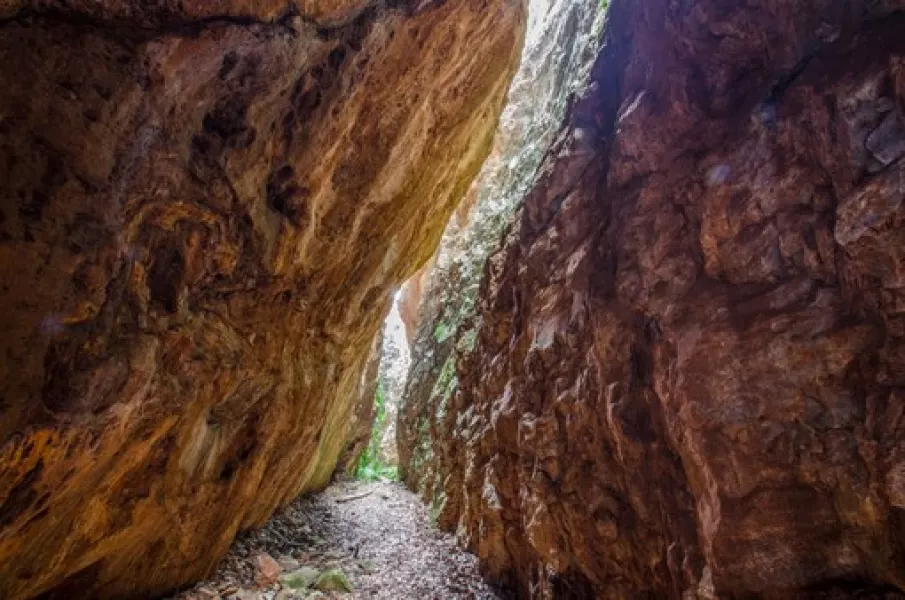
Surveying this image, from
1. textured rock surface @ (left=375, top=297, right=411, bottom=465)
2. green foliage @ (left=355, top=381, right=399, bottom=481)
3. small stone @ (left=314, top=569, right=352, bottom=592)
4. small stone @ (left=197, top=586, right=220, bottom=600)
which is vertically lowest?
small stone @ (left=197, top=586, right=220, bottom=600)

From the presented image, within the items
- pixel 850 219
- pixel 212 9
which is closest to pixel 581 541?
pixel 850 219

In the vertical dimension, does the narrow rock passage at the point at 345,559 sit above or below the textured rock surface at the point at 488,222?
below

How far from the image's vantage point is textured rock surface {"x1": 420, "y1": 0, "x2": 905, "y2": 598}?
427cm

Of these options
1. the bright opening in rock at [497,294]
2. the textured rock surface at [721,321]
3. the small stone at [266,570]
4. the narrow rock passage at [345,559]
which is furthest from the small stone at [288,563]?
the textured rock surface at [721,321]

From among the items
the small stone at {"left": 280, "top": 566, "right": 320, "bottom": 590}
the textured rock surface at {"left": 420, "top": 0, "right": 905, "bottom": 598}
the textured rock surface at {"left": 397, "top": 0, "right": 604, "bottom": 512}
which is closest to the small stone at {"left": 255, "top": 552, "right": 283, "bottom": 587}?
the small stone at {"left": 280, "top": 566, "right": 320, "bottom": 590}

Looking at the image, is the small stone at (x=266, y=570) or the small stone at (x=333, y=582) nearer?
the small stone at (x=266, y=570)

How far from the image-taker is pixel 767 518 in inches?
184

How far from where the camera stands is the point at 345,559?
9422mm

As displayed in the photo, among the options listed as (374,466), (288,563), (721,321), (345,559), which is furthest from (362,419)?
(721,321)

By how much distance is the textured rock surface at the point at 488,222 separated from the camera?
37.4 ft

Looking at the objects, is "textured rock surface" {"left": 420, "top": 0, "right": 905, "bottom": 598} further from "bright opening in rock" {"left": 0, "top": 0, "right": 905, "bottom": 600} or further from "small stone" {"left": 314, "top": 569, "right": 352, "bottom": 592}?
"small stone" {"left": 314, "top": 569, "right": 352, "bottom": 592}

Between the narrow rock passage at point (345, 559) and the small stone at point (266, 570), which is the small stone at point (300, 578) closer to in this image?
the narrow rock passage at point (345, 559)

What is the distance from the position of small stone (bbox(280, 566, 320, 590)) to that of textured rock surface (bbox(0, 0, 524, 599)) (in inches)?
43.3

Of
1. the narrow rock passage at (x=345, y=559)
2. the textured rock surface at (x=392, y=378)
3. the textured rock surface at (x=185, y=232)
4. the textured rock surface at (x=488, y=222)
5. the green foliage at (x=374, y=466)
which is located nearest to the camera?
the textured rock surface at (x=185, y=232)
